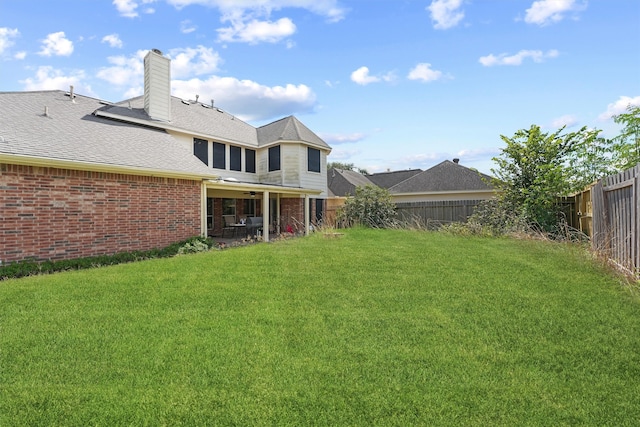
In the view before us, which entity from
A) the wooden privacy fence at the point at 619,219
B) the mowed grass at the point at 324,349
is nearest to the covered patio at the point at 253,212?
the mowed grass at the point at 324,349

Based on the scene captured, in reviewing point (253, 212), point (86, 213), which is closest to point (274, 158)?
point (253, 212)

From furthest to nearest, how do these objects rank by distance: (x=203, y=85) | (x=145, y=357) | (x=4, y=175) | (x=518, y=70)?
(x=203, y=85)
(x=518, y=70)
(x=4, y=175)
(x=145, y=357)

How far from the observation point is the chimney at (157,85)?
45.9ft

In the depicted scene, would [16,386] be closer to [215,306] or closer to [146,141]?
[215,306]

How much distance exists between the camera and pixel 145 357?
330cm

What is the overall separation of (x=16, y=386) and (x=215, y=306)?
217cm

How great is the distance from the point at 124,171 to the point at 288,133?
374 inches

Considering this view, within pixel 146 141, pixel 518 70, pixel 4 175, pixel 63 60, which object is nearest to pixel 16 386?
pixel 4 175

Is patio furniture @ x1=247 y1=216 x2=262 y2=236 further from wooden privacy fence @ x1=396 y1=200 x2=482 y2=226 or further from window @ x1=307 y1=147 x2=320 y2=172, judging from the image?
wooden privacy fence @ x1=396 y1=200 x2=482 y2=226

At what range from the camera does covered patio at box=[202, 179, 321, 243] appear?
15.9 m

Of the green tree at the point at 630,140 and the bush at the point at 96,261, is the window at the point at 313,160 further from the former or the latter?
the green tree at the point at 630,140

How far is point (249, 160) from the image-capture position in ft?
58.9

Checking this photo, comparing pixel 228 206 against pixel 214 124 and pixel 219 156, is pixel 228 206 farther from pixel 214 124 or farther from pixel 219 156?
pixel 214 124

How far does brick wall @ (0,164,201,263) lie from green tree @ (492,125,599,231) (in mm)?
11250
